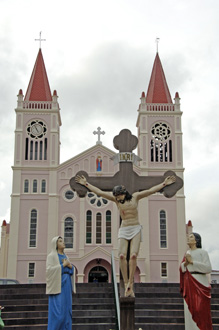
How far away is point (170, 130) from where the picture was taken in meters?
36.1

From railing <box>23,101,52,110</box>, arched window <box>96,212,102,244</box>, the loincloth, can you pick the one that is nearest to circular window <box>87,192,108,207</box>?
arched window <box>96,212,102,244</box>

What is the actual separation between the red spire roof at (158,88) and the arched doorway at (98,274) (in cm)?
1337

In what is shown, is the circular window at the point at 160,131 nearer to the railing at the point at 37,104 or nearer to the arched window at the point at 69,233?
the railing at the point at 37,104

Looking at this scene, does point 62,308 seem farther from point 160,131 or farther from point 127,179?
point 160,131

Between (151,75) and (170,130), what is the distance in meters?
5.65

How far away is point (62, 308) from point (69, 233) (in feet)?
87.8

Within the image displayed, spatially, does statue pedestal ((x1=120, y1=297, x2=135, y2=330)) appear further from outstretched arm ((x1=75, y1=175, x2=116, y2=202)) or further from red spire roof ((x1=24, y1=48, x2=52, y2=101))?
red spire roof ((x1=24, y1=48, x2=52, y2=101))

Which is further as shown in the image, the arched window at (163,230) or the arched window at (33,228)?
the arched window at (163,230)

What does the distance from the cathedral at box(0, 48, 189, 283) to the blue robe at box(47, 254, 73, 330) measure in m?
25.3

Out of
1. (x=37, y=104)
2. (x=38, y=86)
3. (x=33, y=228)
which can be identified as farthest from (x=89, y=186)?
(x=38, y=86)

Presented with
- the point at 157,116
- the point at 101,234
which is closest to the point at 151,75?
the point at 157,116

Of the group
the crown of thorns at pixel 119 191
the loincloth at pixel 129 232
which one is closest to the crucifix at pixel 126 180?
the crown of thorns at pixel 119 191

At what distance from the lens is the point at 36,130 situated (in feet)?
117

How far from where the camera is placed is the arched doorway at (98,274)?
33.1 metres
